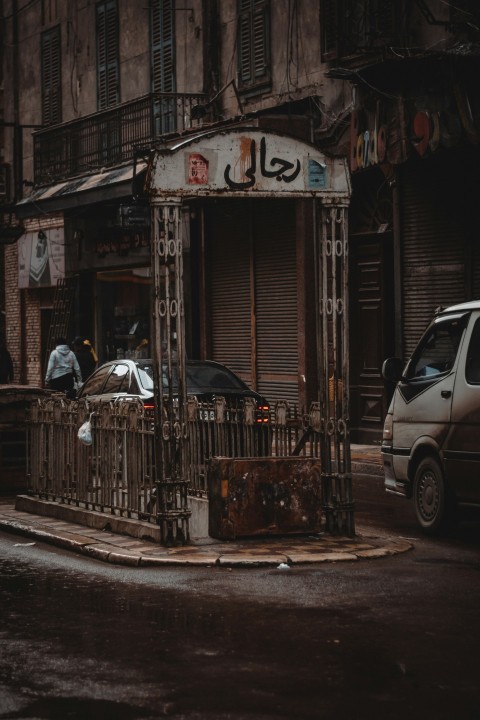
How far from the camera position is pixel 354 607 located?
8.98 m

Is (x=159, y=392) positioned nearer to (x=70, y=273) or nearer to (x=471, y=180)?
(x=471, y=180)

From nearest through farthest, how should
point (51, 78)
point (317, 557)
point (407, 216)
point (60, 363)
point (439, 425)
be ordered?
1. point (317, 557)
2. point (439, 425)
3. point (407, 216)
4. point (60, 363)
5. point (51, 78)

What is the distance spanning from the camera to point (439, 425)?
12641 millimetres

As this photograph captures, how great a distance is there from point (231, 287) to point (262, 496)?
15.9m

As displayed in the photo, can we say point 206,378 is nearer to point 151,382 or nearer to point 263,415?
point 151,382

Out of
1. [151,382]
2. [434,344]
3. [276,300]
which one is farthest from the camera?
[276,300]

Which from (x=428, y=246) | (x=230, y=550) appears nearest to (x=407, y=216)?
(x=428, y=246)

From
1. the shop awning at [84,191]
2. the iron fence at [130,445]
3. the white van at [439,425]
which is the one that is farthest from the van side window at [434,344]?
the shop awning at [84,191]

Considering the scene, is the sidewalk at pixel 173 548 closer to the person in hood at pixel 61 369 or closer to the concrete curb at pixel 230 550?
the concrete curb at pixel 230 550

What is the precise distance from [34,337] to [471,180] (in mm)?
18289

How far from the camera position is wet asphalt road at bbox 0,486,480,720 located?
664 cm

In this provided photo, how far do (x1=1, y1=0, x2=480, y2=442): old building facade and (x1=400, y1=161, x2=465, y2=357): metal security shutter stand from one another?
0.03 meters

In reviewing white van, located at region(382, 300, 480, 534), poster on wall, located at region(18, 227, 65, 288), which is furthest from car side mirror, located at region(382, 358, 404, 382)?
poster on wall, located at region(18, 227, 65, 288)

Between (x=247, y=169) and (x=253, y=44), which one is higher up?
(x=253, y=44)
